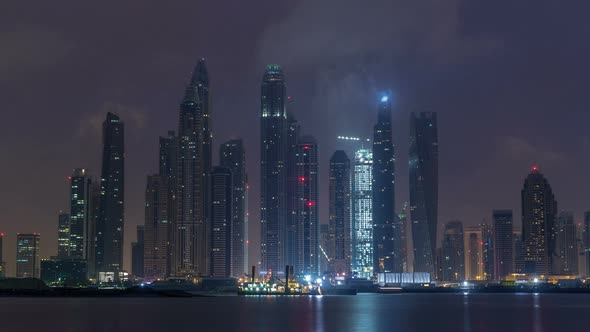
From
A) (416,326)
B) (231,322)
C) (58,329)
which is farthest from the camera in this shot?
(231,322)

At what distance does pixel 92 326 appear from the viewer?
121m

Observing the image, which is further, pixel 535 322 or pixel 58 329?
pixel 535 322

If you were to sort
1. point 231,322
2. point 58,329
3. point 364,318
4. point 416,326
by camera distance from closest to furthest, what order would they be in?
point 58,329 < point 416,326 < point 231,322 < point 364,318

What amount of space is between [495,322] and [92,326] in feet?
200

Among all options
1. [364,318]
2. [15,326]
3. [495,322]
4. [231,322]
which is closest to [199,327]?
[231,322]

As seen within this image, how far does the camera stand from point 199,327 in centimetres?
11906

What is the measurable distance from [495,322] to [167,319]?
50.9 meters

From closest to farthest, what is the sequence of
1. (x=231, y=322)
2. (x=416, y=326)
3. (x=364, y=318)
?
(x=416, y=326), (x=231, y=322), (x=364, y=318)

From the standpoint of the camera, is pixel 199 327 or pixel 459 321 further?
pixel 459 321

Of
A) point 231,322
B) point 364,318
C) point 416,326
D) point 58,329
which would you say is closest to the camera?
point 58,329

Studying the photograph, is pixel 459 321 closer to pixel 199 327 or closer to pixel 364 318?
pixel 364 318

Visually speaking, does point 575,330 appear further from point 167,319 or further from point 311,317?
point 167,319

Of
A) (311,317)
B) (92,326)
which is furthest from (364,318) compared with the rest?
(92,326)

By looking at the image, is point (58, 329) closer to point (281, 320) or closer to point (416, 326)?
point (281, 320)
